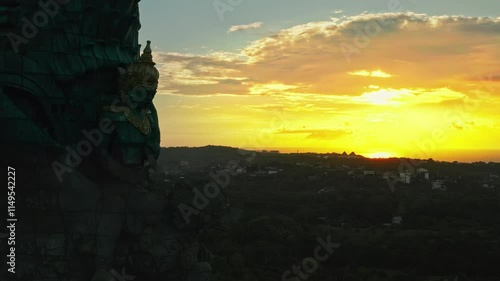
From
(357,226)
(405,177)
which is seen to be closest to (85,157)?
(357,226)

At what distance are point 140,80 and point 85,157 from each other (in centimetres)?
139

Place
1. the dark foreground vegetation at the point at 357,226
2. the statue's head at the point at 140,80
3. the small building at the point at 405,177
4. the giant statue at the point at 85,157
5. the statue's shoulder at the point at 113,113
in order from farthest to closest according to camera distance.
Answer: the small building at the point at 405,177, the dark foreground vegetation at the point at 357,226, the statue's head at the point at 140,80, the statue's shoulder at the point at 113,113, the giant statue at the point at 85,157

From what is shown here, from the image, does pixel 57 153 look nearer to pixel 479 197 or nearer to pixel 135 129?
pixel 135 129

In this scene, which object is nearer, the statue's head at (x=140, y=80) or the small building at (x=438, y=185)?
the statue's head at (x=140, y=80)

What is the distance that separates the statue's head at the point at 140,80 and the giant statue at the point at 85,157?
0.02m

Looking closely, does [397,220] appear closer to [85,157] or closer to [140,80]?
[140,80]

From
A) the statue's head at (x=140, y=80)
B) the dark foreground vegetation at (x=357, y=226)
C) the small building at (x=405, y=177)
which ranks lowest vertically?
the dark foreground vegetation at (x=357, y=226)

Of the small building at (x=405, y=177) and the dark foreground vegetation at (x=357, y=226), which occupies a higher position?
the small building at (x=405, y=177)

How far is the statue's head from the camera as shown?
976cm

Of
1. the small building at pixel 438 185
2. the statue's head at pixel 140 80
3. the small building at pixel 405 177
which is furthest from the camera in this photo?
the small building at pixel 405 177

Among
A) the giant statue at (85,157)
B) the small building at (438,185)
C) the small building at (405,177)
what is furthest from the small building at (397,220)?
the giant statue at (85,157)

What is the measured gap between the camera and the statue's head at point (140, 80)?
9.76 metres

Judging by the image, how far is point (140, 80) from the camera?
9.80 metres

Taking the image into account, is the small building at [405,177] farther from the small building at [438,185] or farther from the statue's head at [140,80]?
the statue's head at [140,80]
